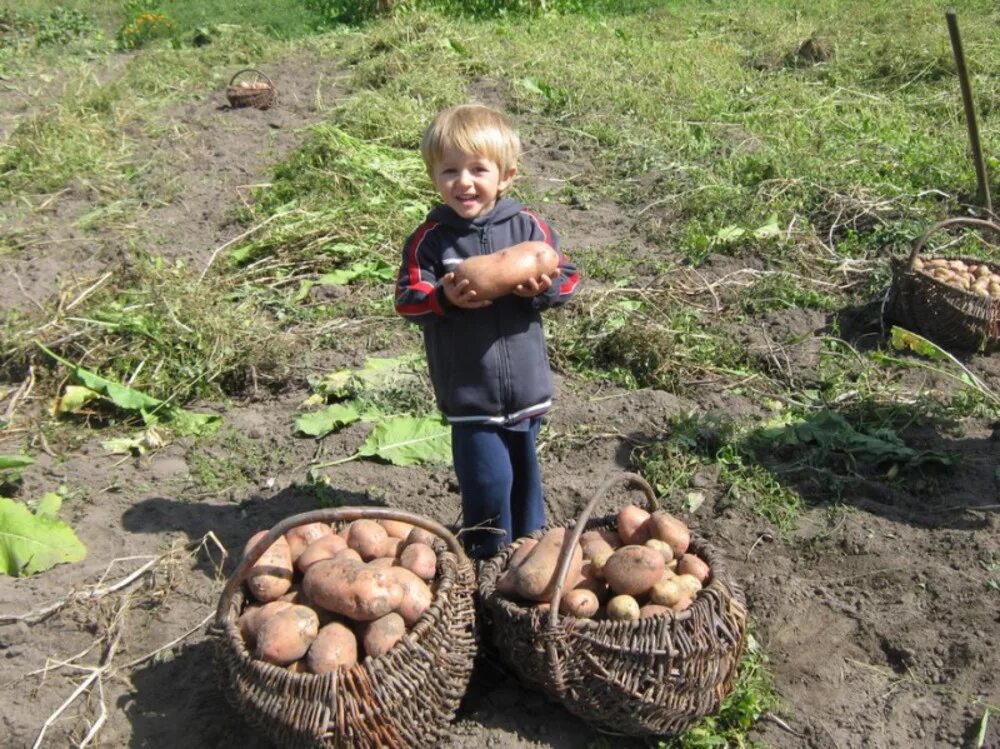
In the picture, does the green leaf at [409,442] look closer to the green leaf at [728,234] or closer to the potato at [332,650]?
the potato at [332,650]

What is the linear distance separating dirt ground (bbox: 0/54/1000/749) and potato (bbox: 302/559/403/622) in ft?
1.67

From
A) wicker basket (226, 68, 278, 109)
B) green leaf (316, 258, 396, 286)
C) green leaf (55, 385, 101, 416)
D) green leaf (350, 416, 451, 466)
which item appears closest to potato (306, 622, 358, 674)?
green leaf (350, 416, 451, 466)

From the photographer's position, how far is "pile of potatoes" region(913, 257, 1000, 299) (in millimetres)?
4781

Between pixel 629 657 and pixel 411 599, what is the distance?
595 mm

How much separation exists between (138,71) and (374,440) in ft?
24.7

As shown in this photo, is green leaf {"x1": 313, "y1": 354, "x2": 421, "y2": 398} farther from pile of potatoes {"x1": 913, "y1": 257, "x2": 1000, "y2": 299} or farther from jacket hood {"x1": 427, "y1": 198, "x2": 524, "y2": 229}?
pile of potatoes {"x1": 913, "y1": 257, "x2": 1000, "y2": 299}

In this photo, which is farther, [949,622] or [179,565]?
[179,565]

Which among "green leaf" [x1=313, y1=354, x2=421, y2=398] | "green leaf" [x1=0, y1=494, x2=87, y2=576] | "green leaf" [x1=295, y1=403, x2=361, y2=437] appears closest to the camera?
"green leaf" [x1=0, y1=494, x2=87, y2=576]

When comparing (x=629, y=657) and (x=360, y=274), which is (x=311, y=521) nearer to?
(x=629, y=657)

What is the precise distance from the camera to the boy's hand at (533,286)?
9.25 ft

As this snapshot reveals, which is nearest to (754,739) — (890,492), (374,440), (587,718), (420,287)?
(587,718)

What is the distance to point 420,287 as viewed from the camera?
9.50ft

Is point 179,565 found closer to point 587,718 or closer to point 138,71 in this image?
point 587,718

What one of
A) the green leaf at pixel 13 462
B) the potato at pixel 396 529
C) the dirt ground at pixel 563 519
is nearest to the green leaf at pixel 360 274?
the dirt ground at pixel 563 519
